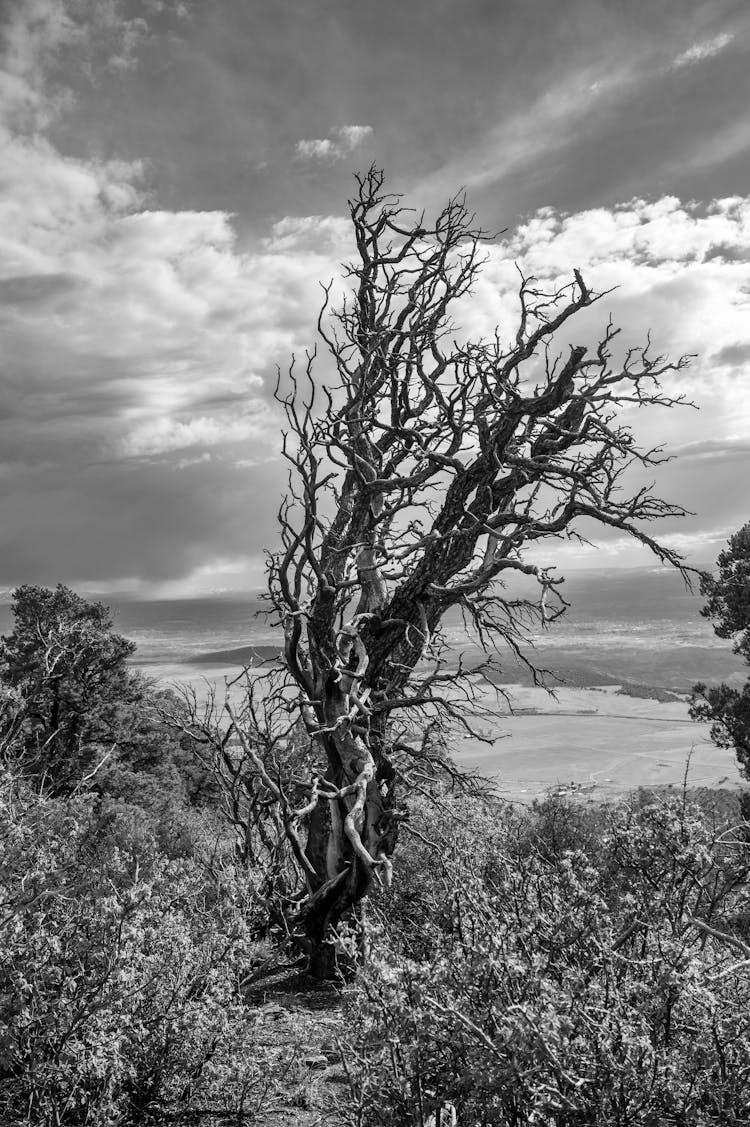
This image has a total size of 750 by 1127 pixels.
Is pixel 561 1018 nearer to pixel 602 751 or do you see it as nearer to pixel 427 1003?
pixel 427 1003

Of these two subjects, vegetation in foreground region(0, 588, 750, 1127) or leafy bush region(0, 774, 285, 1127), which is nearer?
vegetation in foreground region(0, 588, 750, 1127)

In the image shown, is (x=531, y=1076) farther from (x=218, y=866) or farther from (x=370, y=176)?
(x=370, y=176)

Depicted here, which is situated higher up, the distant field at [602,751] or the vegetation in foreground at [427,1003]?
the vegetation in foreground at [427,1003]

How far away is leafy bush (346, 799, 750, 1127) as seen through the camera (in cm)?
253

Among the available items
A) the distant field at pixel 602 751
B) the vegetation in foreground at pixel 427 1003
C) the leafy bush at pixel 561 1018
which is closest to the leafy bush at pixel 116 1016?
the vegetation in foreground at pixel 427 1003

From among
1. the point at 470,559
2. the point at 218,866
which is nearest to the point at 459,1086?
the point at 470,559

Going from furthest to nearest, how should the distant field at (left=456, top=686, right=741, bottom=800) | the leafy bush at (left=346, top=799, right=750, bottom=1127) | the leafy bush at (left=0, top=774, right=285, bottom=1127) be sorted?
1. the distant field at (left=456, top=686, right=741, bottom=800)
2. the leafy bush at (left=0, top=774, right=285, bottom=1127)
3. the leafy bush at (left=346, top=799, right=750, bottom=1127)

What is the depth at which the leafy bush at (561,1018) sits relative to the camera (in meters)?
2.53

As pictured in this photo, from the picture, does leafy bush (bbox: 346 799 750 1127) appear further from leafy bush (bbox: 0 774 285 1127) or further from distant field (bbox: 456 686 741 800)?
distant field (bbox: 456 686 741 800)

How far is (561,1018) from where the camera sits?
2.58 m

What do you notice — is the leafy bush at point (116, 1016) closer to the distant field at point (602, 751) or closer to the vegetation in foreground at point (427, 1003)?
the vegetation in foreground at point (427, 1003)

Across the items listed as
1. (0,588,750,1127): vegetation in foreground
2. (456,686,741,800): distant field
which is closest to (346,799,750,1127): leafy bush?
(0,588,750,1127): vegetation in foreground

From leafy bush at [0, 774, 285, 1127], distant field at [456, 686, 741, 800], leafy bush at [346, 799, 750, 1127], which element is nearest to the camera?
leafy bush at [346, 799, 750, 1127]

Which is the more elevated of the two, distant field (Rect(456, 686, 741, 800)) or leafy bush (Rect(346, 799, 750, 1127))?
leafy bush (Rect(346, 799, 750, 1127))
